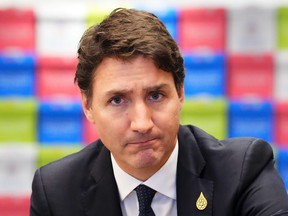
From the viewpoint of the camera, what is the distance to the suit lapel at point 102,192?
1.33 metres

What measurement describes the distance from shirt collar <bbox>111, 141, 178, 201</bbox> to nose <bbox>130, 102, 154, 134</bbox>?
19 cm

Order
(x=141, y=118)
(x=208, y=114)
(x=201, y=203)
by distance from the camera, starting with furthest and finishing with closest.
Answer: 1. (x=208, y=114)
2. (x=201, y=203)
3. (x=141, y=118)

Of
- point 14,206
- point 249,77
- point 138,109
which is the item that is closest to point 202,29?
point 249,77

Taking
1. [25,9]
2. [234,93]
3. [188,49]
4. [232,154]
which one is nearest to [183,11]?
[188,49]

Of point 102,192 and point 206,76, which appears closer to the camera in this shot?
point 102,192

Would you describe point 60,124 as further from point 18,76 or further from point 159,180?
point 159,180

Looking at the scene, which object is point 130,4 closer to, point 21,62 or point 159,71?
point 21,62

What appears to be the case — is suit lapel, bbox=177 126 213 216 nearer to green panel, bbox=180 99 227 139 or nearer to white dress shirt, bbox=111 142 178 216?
white dress shirt, bbox=111 142 178 216

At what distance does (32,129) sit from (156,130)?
208 centimetres

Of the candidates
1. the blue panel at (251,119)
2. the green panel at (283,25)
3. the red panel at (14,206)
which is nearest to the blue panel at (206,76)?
the blue panel at (251,119)

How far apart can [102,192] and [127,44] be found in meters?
0.37

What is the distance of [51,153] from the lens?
312cm

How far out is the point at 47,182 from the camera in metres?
1.40

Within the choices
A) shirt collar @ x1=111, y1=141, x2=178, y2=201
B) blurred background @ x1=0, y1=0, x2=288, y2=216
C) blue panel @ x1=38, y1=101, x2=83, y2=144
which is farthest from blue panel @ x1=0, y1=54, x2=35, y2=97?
shirt collar @ x1=111, y1=141, x2=178, y2=201
